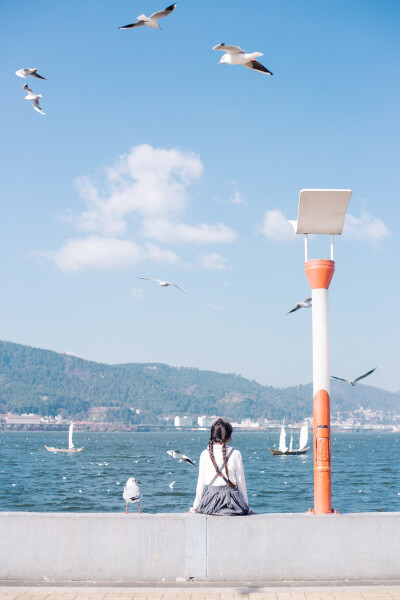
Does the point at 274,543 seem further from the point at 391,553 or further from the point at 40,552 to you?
the point at 40,552

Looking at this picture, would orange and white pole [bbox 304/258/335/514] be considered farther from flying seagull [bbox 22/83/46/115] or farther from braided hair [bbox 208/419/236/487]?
flying seagull [bbox 22/83/46/115]

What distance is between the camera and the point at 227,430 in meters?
8.09

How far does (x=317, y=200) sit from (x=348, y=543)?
3931 millimetres

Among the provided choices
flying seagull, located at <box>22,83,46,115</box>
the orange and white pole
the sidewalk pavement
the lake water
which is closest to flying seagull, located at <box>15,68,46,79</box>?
flying seagull, located at <box>22,83,46,115</box>

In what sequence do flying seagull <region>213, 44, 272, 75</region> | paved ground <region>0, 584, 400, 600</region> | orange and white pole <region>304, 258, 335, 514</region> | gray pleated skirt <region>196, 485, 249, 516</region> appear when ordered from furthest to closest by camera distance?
flying seagull <region>213, 44, 272, 75</region> < orange and white pole <region>304, 258, 335, 514</region> < gray pleated skirt <region>196, 485, 249, 516</region> < paved ground <region>0, 584, 400, 600</region>

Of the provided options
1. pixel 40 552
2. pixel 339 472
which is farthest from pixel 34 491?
pixel 40 552

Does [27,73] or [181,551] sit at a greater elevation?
[27,73]

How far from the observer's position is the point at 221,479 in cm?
813

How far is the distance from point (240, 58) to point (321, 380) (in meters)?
4.82

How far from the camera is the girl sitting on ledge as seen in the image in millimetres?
8078

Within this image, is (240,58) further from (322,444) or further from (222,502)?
(222,502)

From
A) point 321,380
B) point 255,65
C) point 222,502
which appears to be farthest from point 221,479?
point 255,65

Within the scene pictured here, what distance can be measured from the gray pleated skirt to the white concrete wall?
3.5 inches

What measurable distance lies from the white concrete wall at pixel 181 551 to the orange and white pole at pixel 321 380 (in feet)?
2.58
